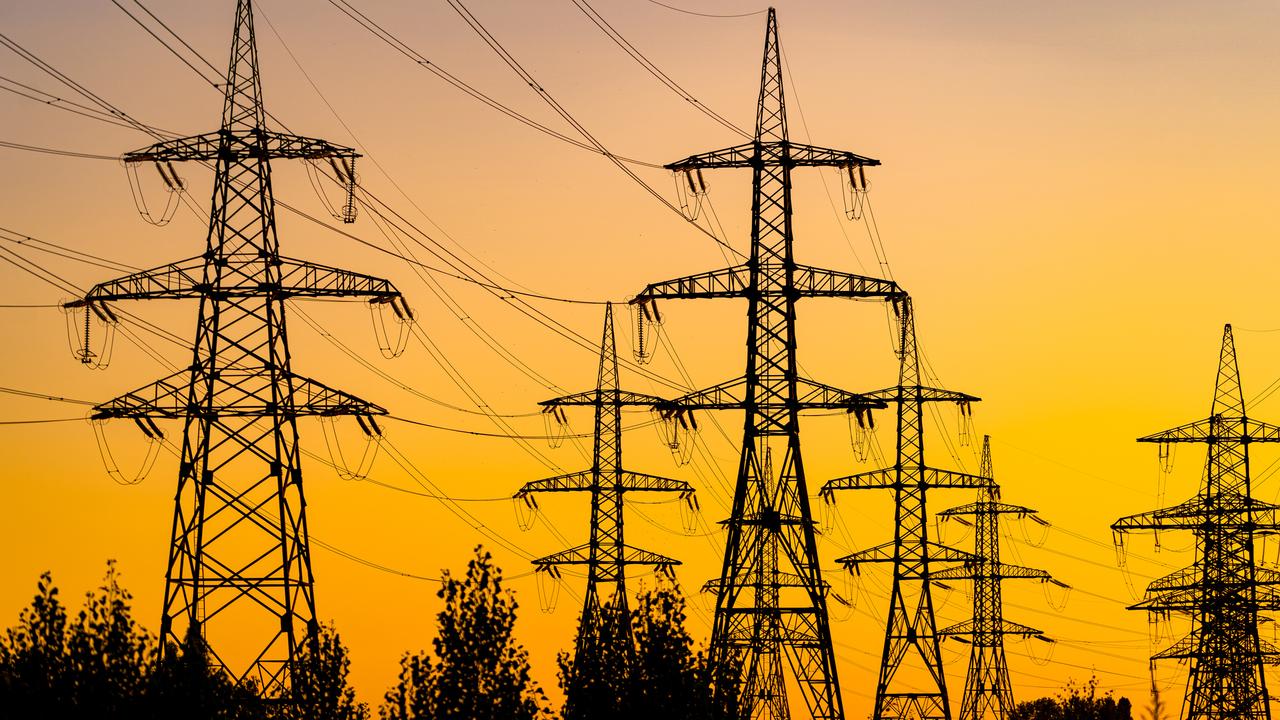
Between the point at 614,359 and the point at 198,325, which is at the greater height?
the point at 614,359

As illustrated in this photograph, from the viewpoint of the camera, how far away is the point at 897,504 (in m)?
101

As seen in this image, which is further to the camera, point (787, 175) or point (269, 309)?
point (787, 175)

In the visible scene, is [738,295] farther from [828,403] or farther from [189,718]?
[189,718]

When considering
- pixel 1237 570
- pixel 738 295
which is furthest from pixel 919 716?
pixel 738 295

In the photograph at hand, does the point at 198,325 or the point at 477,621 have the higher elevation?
the point at 198,325

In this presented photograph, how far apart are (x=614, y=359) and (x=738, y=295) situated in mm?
29223

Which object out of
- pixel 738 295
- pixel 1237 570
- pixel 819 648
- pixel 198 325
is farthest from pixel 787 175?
pixel 1237 570

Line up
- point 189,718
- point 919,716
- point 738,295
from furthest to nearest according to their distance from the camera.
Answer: point 919,716 < point 738,295 < point 189,718

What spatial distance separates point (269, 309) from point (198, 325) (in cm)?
210

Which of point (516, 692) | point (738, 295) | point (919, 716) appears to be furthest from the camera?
point (919, 716)

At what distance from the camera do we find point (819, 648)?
69.2 meters

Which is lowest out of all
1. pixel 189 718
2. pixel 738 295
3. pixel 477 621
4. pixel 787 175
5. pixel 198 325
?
pixel 189 718

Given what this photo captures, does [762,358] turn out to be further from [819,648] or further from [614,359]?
[614,359]

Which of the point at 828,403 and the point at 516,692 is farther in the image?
the point at 828,403
